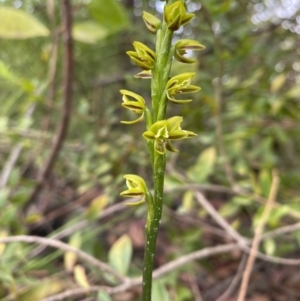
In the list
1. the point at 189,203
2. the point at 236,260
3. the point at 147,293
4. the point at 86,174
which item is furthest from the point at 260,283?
the point at 147,293

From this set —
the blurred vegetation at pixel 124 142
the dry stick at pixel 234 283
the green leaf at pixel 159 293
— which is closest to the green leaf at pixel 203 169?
the blurred vegetation at pixel 124 142

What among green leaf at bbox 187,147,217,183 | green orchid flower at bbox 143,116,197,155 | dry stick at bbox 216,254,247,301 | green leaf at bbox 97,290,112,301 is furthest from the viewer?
green leaf at bbox 187,147,217,183

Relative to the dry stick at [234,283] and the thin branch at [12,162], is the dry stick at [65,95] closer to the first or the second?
the thin branch at [12,162]

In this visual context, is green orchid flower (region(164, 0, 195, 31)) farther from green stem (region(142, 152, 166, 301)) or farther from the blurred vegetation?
the blurred vegetation

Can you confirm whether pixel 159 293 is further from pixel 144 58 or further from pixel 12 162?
pixel 12 162

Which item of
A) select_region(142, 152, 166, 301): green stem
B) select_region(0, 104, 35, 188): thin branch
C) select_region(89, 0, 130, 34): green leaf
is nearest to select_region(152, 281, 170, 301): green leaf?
select_region(142, 152, 166, 301): green stem

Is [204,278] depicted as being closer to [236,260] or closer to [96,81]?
[236,260]


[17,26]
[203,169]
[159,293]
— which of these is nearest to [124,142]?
[203,169]
